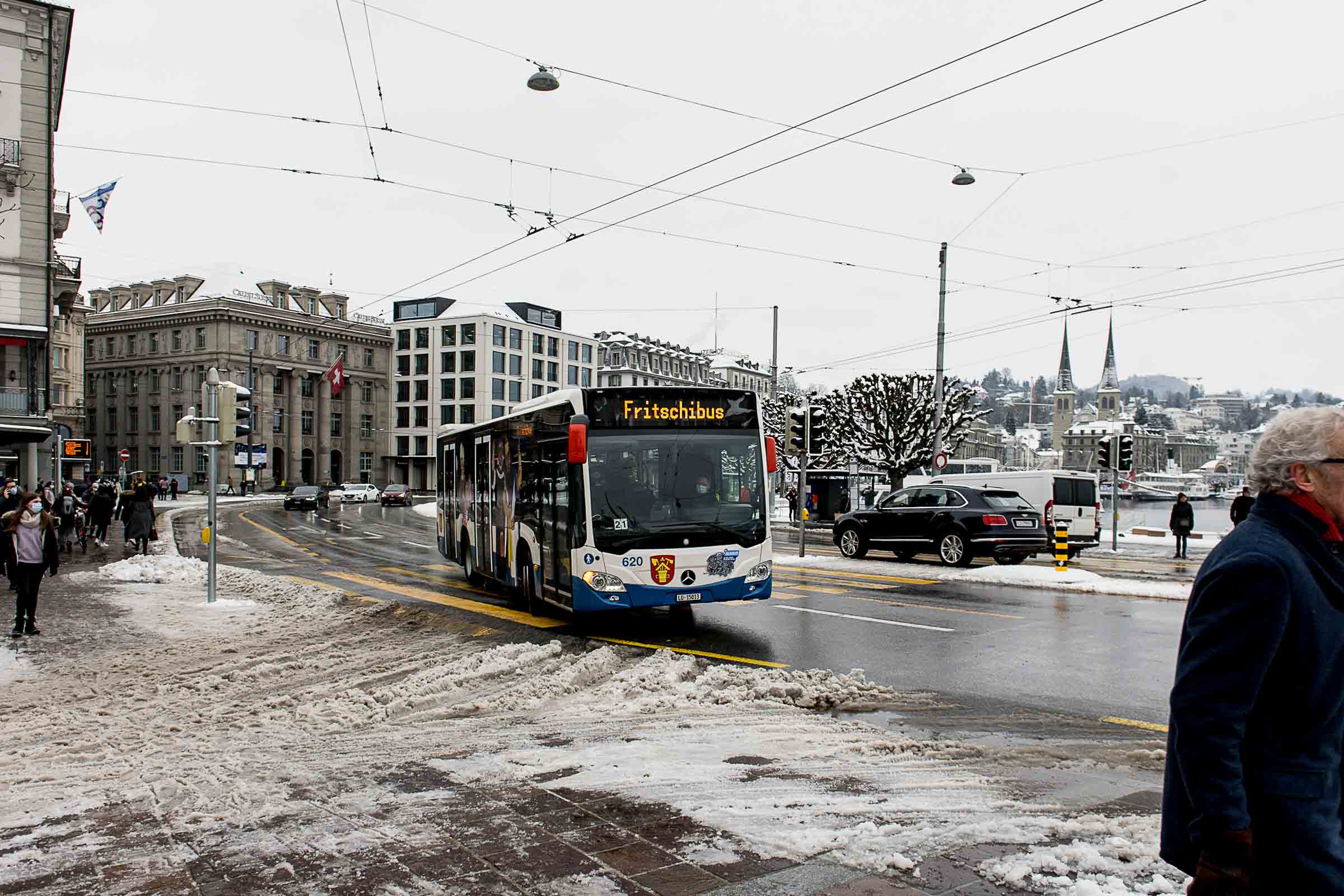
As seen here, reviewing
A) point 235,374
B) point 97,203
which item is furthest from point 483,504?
point 235,374

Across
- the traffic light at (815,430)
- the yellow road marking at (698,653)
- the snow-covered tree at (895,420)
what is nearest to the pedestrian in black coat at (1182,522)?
the traffic light at (815,430)

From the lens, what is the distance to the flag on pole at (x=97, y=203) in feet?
113

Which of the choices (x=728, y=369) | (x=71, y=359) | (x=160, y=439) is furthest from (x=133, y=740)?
(x=728, y=369)

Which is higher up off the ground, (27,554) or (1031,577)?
(27,554)

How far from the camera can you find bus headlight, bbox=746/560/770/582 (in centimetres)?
→ 1177

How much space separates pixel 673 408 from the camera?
39.7 feet

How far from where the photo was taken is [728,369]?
133m

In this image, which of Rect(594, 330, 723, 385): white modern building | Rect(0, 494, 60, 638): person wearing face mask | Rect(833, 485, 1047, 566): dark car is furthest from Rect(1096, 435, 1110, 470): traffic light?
Rect(594, 330, 723, 385): white modern building

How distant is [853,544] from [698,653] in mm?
12923

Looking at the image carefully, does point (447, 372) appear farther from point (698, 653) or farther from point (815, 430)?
point (698, 653)

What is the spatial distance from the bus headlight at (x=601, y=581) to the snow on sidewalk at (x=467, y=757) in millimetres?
A: 745

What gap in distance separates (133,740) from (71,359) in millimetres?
74264

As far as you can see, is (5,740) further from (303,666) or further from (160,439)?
(160,439)

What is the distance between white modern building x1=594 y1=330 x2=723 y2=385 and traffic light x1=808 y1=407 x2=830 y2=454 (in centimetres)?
8580
